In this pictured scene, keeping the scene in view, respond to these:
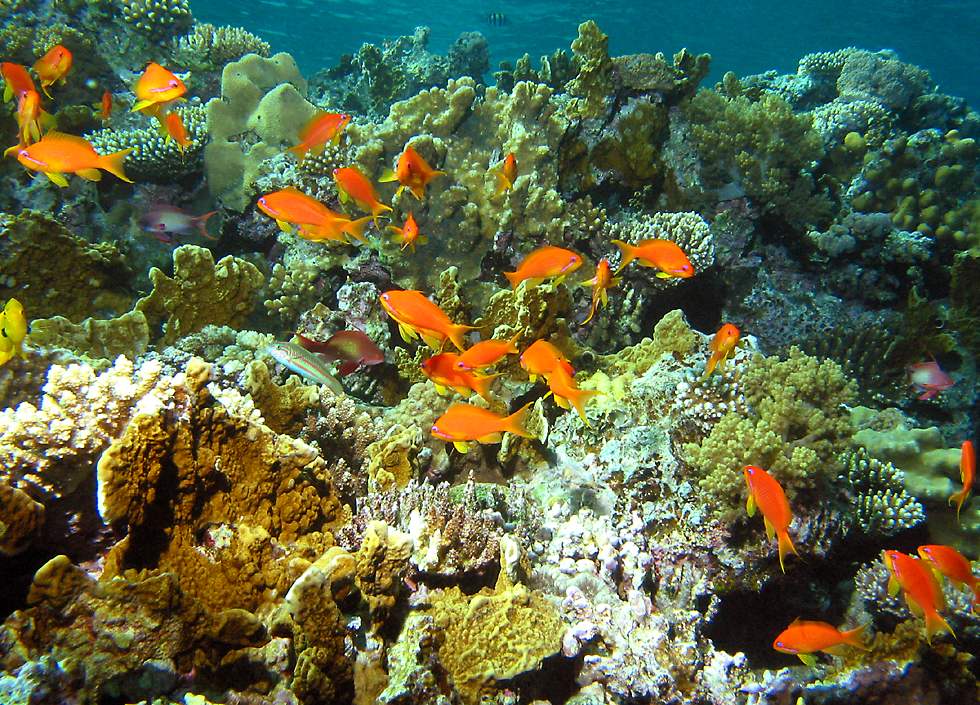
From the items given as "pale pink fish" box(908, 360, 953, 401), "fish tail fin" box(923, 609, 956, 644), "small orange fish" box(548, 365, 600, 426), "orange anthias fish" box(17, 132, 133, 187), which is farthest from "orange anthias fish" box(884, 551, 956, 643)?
"orange anthias fish" box(17, 132, 133, 187)

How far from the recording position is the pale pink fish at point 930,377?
5562 millimetres

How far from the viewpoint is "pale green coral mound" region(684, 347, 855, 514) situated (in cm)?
355

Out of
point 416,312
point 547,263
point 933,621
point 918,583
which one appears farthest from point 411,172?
point 933,621

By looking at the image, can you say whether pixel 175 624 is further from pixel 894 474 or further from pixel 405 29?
pixel 405 29

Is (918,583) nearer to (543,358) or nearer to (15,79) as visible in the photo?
(543,358)

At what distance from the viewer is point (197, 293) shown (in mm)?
4969

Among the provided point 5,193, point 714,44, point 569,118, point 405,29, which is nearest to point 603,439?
point 569,118

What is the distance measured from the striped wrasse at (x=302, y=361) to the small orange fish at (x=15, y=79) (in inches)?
136

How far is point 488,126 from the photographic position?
6.56 meters

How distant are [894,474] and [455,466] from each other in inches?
142

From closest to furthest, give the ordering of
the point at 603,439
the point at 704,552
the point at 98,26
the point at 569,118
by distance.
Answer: the point at 704,552, the point at 603,439, the point at 569,118, the point at 98,26

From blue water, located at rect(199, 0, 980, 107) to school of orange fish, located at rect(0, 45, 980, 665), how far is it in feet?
139

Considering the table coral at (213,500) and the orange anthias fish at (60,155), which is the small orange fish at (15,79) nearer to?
the orange anthias fish at (60,155)

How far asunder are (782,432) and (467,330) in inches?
98.5
